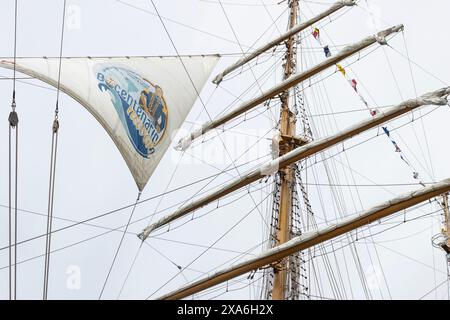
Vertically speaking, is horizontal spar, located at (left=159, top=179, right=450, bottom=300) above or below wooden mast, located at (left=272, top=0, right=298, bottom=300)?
below

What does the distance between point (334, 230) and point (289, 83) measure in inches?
247

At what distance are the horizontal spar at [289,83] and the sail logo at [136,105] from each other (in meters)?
5.51

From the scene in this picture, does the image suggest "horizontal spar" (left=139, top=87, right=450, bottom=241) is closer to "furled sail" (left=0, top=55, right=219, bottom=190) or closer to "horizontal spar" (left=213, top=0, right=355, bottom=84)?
"furled sail" (left=0, top=55, right=219, bottom=190)

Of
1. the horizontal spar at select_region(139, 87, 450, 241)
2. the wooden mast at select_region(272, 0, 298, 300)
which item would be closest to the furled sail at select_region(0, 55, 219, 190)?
the horizontal spar at select_region(139, 87, 450, 241)

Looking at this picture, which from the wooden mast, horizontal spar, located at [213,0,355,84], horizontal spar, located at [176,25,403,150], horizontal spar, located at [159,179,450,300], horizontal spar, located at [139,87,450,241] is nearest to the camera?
horizontal spar, located at [159,179,450,300]

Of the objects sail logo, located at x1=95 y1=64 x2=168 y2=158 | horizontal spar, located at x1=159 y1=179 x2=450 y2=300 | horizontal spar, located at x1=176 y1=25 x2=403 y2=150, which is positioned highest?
horizontal spar, located at x1=176 y1=25 x2=403 y2=150

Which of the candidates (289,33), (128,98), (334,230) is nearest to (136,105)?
(128,98)

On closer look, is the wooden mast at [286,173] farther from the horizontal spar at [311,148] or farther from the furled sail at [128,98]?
the furled sail at [128,98]

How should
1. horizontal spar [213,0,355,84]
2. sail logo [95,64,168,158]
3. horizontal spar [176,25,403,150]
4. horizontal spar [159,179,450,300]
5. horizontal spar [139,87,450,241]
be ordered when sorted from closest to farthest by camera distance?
sail logo [95,64,168,158], horizontal spar [159,179,450,300], horizontal spar [139,87,450,241], horizontal spar [176,25,403,150], horizontal spar [213,0,355,84]

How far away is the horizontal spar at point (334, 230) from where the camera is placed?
38.7ft

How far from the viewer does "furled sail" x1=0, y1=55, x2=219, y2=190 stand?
35.4 ft

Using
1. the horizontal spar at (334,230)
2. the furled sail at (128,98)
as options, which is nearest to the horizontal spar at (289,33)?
the furled sail at (128,98)

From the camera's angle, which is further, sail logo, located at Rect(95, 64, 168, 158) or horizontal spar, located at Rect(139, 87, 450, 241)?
horizontal spar, located at Rect(139, 87, 450, 241)

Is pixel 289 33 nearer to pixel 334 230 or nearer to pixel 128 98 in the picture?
pixel 334 230
